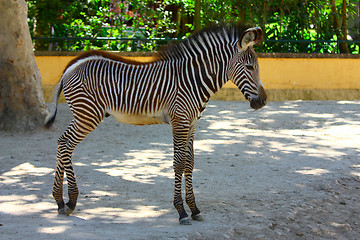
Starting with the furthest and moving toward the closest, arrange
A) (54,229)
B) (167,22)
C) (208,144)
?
(167,22)
(208,144)
(54,229)

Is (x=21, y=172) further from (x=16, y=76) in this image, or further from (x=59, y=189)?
(x=16, y=76)

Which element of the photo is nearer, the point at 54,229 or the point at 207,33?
the point at 54,229

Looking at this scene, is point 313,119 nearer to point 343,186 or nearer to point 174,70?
point 343,186

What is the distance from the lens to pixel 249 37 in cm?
593

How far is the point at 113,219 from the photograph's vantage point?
5.88 meters

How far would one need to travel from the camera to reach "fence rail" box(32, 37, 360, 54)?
15836 millimetres

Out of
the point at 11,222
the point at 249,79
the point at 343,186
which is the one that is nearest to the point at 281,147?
the point at 343,186

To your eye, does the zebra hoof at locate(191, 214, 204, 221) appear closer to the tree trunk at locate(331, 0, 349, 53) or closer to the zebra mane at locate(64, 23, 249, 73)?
the zebra mane at locate(64, 23, 249, 73)

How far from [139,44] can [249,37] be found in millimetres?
10547

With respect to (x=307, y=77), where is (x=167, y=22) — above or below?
above

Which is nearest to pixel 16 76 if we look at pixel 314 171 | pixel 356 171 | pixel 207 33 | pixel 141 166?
pixel 141 166

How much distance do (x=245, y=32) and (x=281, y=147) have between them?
468cm

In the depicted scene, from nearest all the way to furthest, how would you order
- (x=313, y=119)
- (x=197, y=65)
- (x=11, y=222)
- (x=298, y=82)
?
(x=11, y=222) < (x=197, y=65) < (x=313, y=119) < (x=298, y=82)

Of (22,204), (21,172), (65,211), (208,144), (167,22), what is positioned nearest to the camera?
(65,211)
